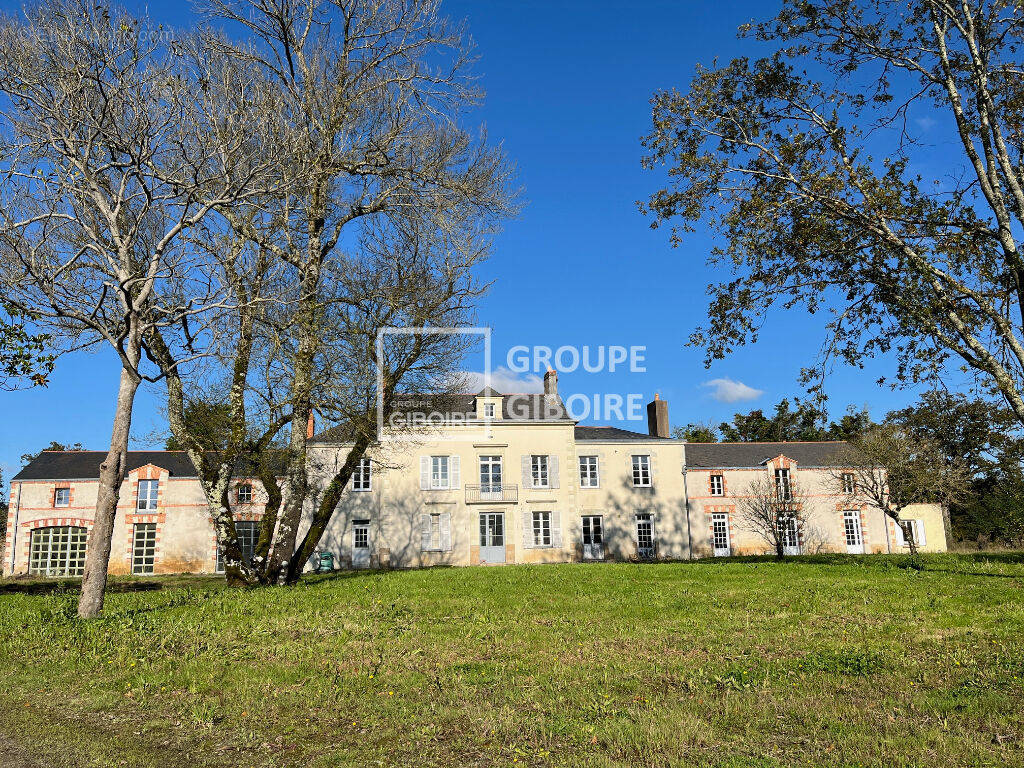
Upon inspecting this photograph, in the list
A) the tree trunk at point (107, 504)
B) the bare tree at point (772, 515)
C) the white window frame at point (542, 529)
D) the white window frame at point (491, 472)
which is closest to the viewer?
the tree trunk at point (107, 504)

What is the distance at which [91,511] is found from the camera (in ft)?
119

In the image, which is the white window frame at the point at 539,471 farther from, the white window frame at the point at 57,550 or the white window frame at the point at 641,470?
the white window frame at the point at 57,550

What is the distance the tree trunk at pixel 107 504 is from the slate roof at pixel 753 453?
99.1 feet

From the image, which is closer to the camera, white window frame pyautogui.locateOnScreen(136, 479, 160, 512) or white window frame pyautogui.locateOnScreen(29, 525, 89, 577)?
white window frame pyautogui.locateOnScreen(29, 525, 89, 577)

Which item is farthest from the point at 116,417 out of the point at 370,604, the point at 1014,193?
the point at 1014,193

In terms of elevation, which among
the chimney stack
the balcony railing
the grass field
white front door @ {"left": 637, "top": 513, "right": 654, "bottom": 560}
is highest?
the chimney stack

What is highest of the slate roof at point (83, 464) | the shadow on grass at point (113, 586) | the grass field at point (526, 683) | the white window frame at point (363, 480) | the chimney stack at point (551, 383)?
the chimney stack at point (551, 383)

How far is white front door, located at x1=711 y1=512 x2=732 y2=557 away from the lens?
3734 cm

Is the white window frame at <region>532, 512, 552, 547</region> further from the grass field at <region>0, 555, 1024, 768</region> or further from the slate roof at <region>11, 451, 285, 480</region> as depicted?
the grass field at <region>0, 555, 1024, 768</region>

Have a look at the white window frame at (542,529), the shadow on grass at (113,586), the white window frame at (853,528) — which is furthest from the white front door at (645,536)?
the shadow on grass at (113,586)

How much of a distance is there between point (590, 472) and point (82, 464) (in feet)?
84.2

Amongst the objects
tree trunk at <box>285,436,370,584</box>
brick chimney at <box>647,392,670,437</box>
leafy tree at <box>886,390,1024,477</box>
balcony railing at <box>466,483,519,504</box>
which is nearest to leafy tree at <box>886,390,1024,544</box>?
leafy tree at <box>886,390,1024,477</box>

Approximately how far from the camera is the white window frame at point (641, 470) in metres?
35.9

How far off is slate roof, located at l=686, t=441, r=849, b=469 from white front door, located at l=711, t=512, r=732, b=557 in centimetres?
261
